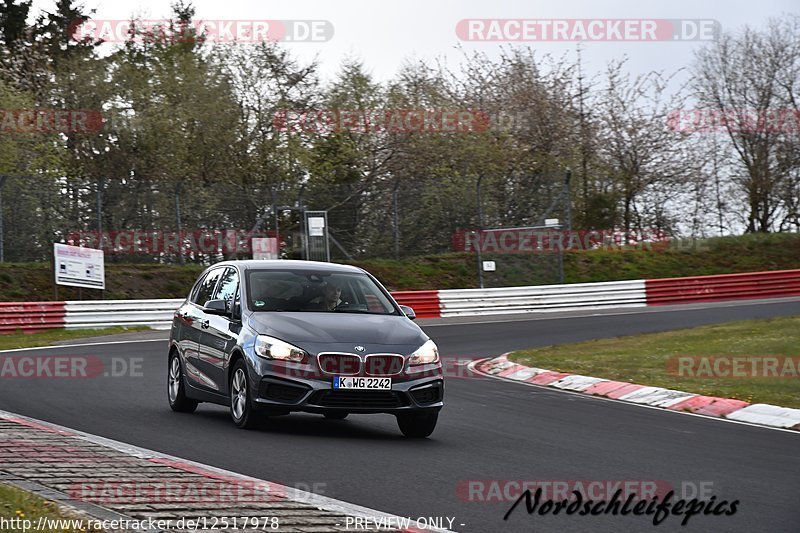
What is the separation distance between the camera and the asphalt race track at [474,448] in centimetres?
743

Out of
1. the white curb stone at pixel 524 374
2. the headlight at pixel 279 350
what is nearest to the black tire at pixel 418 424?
the headlight at pixel 279 350

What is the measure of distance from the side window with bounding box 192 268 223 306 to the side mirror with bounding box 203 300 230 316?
99 centimetres

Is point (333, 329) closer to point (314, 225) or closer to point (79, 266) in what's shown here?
point (79, 266)

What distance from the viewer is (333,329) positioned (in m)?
10.6

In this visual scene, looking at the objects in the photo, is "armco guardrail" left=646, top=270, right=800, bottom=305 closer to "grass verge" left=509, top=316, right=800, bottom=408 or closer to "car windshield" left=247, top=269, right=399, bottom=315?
"grass verge" left=509, top=316, right=800, bottom=408

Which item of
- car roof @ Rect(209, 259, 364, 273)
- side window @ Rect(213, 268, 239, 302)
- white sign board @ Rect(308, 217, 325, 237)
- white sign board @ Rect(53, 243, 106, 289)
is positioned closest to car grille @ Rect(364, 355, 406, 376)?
car roof @ Rect(209, 259, 364, 273)

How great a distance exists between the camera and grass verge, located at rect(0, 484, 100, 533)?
5.71m

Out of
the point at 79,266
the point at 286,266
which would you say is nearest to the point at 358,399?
the point at 286,266

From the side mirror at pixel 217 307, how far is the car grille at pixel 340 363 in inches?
54.2

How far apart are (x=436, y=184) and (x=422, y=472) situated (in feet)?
92.4

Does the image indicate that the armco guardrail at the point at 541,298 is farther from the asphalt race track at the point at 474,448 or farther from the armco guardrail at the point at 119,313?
the asphalt race track at the point at 474,448

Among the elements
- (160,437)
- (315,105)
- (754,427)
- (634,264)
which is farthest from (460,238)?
(160,437)

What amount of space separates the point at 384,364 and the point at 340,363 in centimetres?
38

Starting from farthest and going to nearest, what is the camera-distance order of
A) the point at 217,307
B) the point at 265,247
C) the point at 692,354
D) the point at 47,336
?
1. the point at 265,247
2. the point at 47,336
3. the point at 692,354
4. the point at 217,307
